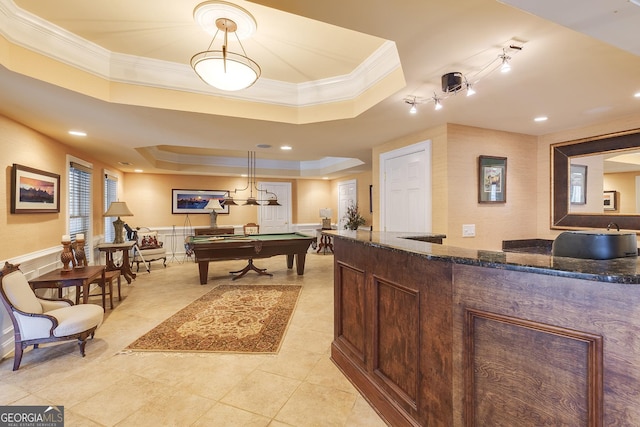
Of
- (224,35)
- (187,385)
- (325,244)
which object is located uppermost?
(224,35)

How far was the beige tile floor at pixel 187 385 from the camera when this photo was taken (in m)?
1.86

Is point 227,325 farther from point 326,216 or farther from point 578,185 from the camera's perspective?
point 326,216

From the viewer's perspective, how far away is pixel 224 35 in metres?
2.25

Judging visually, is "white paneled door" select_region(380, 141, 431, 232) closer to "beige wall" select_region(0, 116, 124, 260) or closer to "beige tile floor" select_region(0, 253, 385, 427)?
"beige tile floor" select_region(0, 253, 385, 427)

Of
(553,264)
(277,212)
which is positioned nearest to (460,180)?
(553,264)

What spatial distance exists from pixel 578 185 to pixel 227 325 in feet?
14.7

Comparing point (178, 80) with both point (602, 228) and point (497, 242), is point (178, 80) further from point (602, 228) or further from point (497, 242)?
point (602, 228)

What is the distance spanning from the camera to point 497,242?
12.1ft

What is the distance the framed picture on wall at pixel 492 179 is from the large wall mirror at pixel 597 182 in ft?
2.18

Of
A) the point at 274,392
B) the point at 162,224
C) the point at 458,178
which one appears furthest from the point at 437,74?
the point at 162,224

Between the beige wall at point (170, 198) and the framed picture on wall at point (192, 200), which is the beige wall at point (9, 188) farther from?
the framed picture on wall at point (192, 200)

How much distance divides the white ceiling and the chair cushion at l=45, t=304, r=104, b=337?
1931mm

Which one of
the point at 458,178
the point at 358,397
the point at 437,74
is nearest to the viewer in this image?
the point at 358,397

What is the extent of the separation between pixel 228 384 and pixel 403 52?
8.89 feet
